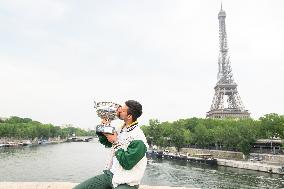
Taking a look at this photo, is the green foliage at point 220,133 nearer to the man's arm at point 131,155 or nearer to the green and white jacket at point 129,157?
the green and white jacket at point 129,157

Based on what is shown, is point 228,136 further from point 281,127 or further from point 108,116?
point 108,116

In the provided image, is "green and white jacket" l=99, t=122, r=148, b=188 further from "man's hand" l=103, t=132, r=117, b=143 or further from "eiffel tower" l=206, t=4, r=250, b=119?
"eiffel tower" l=206, t=4, r=250, b=119

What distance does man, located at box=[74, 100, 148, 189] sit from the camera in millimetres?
4867

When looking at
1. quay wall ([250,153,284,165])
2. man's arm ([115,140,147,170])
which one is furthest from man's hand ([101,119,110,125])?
quay wall ([250,153,284,165])

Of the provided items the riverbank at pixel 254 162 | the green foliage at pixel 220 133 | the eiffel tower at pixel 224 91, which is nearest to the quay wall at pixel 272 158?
the riverbank at pixel 254 162

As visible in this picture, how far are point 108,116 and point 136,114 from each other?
1.07 ft

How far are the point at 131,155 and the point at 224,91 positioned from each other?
108m

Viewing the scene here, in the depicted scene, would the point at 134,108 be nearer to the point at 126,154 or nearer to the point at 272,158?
the point at 126,154

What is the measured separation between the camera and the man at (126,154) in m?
4.87

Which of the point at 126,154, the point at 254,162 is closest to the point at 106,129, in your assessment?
the point at 126,154

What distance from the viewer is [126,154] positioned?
482cm

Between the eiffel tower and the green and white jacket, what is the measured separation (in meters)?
104

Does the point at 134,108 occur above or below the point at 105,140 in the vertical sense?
above

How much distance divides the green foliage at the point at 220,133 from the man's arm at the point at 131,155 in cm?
5655
